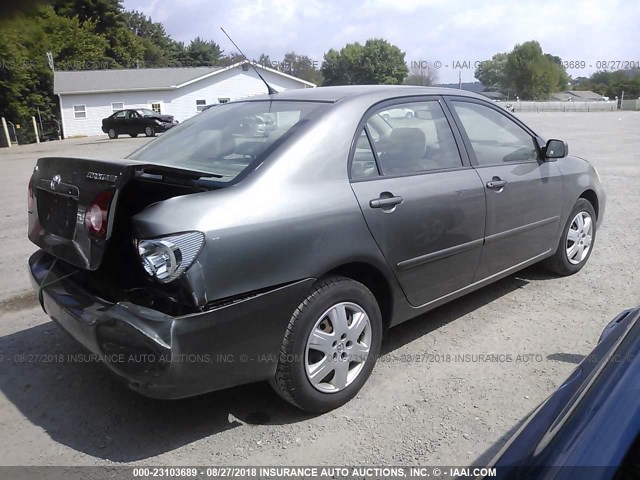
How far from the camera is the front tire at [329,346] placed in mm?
2766

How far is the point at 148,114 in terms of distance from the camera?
3036cm

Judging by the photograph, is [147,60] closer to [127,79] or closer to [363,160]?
[127,79]

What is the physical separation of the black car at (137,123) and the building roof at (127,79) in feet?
27.6

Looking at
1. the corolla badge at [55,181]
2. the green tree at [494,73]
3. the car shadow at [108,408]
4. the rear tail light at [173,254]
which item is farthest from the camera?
the green tree at [494,73]

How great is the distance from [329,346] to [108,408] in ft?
4.29

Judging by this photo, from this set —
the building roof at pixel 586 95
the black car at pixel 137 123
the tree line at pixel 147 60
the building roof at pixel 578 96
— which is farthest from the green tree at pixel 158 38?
the building roof at pixel 586 95

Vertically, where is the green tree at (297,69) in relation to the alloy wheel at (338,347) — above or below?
above

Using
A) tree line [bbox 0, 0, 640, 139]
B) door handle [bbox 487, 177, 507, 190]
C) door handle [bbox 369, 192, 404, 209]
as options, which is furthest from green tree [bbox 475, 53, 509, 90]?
door handle [bbox 369, 192, 404, 209]

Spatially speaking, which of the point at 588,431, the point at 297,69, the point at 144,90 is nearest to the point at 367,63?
the point at 297,69

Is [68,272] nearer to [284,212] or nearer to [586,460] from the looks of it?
[284,212]

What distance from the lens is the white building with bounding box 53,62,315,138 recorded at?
38.2 m

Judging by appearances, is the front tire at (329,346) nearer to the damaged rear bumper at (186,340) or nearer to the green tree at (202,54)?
the damaged rear bumper at (186,340)

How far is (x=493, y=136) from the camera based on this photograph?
417 cm

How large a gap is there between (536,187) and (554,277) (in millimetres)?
1149
